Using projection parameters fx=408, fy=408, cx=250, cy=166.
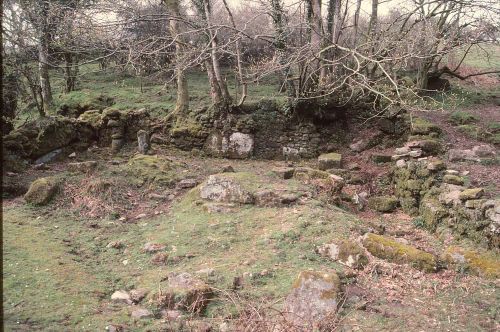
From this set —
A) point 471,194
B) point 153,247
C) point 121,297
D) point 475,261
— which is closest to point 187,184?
point 153,247

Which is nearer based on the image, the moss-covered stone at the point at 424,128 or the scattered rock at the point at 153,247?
the scattered rock at the point at 153,247

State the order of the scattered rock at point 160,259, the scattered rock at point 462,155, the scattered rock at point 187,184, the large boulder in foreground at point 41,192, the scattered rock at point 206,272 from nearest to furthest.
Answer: the scattered rock at point 206,272, the scattered rock at point 160,259, the large boulder in foreground at point 41,192, the scattered rock at point 462,155, the scattered rock at point 187,184

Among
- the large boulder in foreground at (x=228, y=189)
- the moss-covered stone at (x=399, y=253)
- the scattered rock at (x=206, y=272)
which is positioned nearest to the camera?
the scattered rock at (x=206, y=272)

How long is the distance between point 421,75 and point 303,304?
11.5 metres

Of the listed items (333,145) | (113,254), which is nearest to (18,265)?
(113,254)

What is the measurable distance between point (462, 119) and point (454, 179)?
4314 mm

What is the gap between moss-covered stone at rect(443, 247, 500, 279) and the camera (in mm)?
4918

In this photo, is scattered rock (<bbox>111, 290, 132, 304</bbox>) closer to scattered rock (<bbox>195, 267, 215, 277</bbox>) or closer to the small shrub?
scattered rock (<bbox>195, 267, 215, 277</bbox>)

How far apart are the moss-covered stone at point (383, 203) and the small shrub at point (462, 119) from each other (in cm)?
406

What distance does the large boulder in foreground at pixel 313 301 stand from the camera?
3.79m

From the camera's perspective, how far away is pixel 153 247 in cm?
589

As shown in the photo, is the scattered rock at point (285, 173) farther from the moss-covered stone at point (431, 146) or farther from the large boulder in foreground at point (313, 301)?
the large boulder in foreground at point (313, 301)

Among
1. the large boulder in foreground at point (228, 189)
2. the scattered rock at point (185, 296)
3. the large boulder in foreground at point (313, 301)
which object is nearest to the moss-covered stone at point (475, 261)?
the large boulder in foreground at point (313, 301)

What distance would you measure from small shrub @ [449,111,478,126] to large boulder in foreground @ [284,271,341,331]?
26.6 ft
